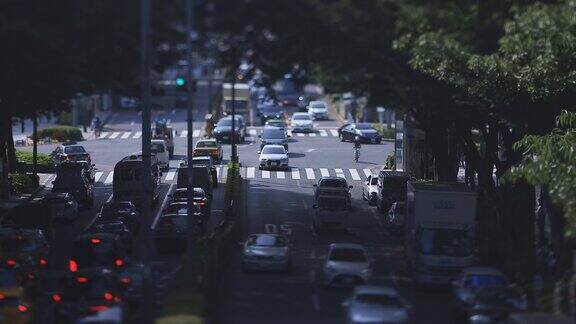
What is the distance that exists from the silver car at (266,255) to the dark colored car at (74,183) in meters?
18.5

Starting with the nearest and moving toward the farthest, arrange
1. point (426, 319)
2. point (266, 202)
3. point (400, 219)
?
1. point (426, 319)
2. point (400, 219)
3. point (266, 202)

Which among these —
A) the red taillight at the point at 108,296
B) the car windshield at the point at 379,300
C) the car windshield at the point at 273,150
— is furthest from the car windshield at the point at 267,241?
the car windshield at the point at 273,150

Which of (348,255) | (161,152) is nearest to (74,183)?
(161,152)

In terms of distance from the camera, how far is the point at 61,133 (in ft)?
301

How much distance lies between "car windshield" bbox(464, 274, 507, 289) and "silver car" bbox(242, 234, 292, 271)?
907cm

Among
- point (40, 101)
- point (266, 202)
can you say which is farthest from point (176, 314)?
point (266, 202)

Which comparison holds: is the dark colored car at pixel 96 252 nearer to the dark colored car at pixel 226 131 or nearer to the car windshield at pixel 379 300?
the car windshield at pixel 379 300

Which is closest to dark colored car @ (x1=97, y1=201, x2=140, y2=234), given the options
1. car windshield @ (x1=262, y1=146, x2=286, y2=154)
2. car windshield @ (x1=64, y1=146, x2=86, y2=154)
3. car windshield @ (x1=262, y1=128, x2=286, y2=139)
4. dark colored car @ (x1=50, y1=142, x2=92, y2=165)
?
dark colored car @ (x1=50, y1=142, x2=92, y2=165)

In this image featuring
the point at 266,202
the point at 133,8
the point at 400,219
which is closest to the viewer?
the point at 133,8

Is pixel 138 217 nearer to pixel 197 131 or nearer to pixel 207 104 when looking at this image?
pixel 197 131

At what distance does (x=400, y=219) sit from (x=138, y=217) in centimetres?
1106

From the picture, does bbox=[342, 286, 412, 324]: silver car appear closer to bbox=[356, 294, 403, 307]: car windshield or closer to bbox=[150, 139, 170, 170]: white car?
bbox=[356, 294, 403, 307]: car windshield

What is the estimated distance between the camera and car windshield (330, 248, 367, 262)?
37625 mm

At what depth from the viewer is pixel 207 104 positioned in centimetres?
11481
